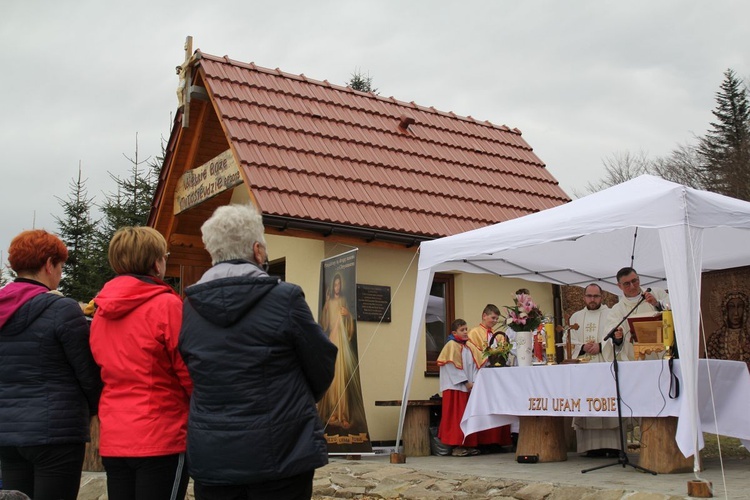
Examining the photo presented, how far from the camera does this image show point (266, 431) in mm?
3051

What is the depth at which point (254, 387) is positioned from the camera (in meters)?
3.11

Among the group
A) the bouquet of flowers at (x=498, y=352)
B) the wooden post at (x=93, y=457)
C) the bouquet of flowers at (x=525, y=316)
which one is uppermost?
the bouquet of flowers at (x=525, y=316)

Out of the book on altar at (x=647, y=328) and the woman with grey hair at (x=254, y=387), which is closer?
the woman with grey hair at (x=254, y=387)

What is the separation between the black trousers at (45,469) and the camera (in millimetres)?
3621

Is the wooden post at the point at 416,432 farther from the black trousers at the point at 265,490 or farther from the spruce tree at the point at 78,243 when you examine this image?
the spruce tree at the point at 78,243

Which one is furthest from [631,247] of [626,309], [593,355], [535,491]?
[535,491]

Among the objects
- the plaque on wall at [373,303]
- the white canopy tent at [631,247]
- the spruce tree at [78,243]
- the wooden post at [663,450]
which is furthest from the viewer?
the spruce tree at [78,243]

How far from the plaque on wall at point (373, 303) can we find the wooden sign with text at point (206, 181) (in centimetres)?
234

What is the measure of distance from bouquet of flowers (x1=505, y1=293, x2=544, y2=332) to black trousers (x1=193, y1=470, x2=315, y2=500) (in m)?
6.26

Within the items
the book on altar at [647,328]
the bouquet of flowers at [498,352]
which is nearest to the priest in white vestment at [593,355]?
the bouquet of flowers at [498,352]

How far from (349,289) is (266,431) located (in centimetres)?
668

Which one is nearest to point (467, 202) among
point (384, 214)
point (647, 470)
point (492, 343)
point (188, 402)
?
point (384, 214)

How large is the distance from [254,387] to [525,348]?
21.0 feet

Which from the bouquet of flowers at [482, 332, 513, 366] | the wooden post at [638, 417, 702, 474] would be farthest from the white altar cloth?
the bouquet of flowers at [482, 332, 513, 366]
